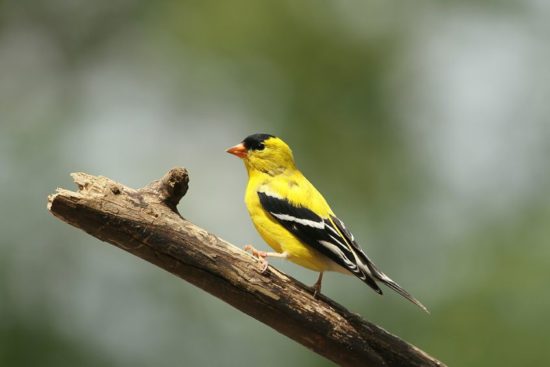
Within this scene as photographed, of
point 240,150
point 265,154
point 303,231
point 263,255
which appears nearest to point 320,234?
point 303,231

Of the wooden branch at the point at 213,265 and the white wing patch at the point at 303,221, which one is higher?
the white wing patch at the point at 303,221

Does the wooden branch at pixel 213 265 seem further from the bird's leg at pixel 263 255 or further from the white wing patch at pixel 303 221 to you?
the white wing patch at pixel 303 221

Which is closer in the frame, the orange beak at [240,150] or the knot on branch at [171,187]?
the knot on branch at [171,187]

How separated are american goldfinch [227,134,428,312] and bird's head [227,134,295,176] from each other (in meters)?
0.06

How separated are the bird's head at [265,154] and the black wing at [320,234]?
43 cm

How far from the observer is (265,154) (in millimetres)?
5051

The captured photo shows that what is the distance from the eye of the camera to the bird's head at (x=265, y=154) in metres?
5.03

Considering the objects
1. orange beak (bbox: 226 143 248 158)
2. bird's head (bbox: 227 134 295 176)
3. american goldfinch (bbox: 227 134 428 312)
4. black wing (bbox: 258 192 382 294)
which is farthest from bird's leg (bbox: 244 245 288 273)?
orange beak (bbox: 226 143 248 158)

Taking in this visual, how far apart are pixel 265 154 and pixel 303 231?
0.84m

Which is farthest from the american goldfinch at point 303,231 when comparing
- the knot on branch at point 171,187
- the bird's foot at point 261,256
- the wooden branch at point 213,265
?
the knot on branch at point 171,187

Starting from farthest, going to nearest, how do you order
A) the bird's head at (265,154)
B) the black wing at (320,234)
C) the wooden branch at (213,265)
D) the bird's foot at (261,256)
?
the bird's head at (265,154), the black wing at (320,234), the bird's foot at (261,256), the wooden branch at (213,265)

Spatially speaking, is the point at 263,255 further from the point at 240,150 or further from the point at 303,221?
the point at 240,150

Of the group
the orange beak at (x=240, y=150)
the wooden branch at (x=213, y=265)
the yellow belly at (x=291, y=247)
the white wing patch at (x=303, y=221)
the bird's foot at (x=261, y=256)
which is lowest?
the wooden branch at (x=213, y=265)

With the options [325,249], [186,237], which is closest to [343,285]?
[325,249]
